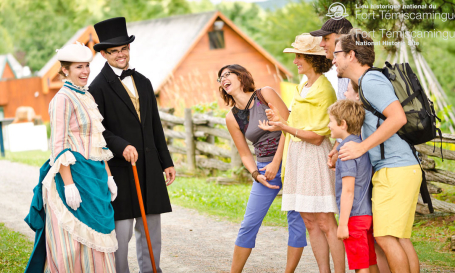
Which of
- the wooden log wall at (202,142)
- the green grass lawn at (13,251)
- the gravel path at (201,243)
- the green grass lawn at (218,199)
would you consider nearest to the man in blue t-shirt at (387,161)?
the gravel path at (201,243)

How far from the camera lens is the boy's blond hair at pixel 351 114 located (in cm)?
323

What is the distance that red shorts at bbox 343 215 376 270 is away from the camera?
10.6 feet

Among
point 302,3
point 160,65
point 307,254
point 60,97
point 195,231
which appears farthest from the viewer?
point 302,3

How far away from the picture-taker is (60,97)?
3393 millimetres

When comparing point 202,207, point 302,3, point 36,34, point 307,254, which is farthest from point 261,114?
point 36,34

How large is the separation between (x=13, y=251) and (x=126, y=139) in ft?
7.65

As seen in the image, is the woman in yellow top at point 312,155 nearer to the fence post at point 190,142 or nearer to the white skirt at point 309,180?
the white skirt at point 309,180

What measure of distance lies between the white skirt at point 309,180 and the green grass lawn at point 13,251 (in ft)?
8.78

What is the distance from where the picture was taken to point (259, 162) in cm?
395

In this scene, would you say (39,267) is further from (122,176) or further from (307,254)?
(307,254)

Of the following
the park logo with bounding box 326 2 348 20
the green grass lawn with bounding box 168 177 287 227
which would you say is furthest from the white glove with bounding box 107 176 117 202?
the park logo with bounding box 326 2 348 20

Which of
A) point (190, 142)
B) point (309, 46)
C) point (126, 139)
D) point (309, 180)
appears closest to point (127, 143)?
point (126, 139)

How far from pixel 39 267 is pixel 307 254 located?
2.60 m

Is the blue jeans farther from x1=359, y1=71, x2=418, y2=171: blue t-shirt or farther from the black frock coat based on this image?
x1=359, y1=71, x2=418, y2=171: blue t-shirt
